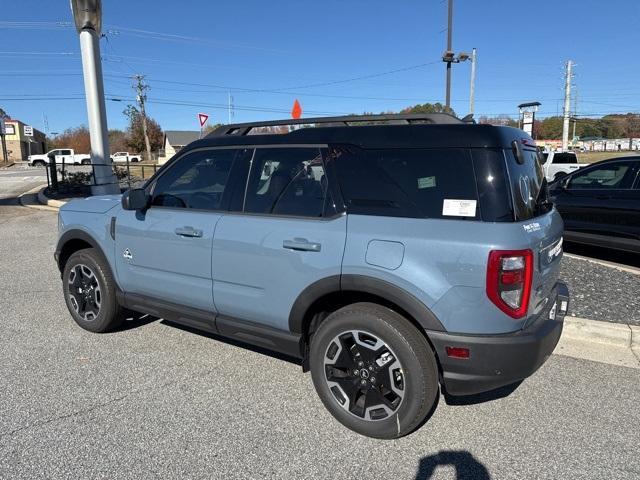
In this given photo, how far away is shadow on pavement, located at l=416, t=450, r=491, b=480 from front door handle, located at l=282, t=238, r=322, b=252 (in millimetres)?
1343

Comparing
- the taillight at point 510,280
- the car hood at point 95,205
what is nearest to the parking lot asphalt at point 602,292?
the taillight at point 510,280

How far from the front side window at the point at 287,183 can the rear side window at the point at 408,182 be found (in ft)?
0.59

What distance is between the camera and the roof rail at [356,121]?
294 cm

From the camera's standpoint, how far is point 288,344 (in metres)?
3.19

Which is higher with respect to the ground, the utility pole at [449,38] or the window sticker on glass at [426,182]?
the utility pole at [449,38]

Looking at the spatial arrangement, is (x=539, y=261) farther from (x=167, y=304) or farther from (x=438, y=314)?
(x=167, y=304)

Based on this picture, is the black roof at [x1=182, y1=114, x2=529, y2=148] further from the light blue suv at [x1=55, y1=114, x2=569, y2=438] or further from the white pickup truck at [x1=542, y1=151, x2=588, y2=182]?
the white pickup truck at [x1=542, y1=151, x2=588, y2=182]

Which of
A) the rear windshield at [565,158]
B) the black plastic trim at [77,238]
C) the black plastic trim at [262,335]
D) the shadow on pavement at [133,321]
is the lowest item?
the shadow on pavement at [133,321]

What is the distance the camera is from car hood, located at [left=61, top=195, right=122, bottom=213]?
14.0ft

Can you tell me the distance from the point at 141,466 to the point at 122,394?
883 millimetres

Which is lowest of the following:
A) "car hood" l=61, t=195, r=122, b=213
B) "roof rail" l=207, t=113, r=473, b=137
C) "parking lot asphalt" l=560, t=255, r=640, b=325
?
"parking lot asphalt" l=560, t=255, r=640, b=325

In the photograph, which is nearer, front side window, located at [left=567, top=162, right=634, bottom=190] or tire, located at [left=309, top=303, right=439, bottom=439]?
tire, located at [left=309, top=303, right=439, bottom=439]

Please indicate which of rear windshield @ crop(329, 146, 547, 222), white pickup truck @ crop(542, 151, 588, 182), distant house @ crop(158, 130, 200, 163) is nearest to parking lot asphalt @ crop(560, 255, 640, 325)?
rear windshield @ crop(329, 146, 547, 222)

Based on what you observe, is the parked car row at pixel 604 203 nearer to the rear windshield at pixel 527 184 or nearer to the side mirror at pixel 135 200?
the rear windshield at pixel 527 184
